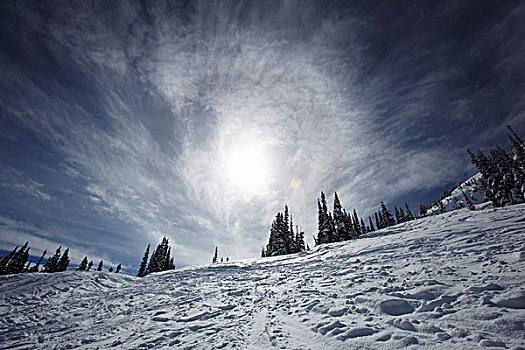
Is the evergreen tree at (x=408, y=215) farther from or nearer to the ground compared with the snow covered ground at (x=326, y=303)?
farther from the ground

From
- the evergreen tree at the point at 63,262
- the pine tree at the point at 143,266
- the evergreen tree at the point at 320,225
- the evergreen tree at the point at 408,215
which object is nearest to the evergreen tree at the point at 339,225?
the evergreen tree at the point at 320,225

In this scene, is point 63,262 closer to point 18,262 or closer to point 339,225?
point 18,262

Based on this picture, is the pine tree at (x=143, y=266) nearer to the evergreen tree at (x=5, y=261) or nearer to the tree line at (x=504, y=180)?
the evergreen tree at (x=5, y=261)

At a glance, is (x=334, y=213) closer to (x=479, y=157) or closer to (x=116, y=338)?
(x=479, y=157)

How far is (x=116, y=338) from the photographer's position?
6.85m

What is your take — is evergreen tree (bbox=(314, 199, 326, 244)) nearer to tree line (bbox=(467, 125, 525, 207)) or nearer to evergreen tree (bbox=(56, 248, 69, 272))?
tree line (bbox=(467, 125, 525, 207))

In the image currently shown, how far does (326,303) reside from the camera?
7.05 metres

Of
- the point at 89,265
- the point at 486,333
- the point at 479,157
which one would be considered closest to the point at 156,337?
the point at 486,333

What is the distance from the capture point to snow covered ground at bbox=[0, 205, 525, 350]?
4.64 m

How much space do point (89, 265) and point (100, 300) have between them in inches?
4281

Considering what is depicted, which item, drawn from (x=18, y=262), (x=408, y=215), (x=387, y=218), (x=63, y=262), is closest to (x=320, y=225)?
(x=387, y=218)

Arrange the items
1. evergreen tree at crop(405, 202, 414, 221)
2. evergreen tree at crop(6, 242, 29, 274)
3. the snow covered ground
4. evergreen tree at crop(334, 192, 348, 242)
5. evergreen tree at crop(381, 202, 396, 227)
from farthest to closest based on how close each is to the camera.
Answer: evergreen tree at crop(405, 202, 414, 221) → evergreen tree at crop(6, 242, 29, 274) → evergreen tree at crop(381, 202, 396, 227) → evergreen tree at crop(334, 192, 348, 242) → the snow covered ground

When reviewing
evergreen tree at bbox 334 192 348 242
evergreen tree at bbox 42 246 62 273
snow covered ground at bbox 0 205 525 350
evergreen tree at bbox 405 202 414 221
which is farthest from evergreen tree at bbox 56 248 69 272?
evergreen tree at bbox 405 202 414 221

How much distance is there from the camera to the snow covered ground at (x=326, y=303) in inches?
183
